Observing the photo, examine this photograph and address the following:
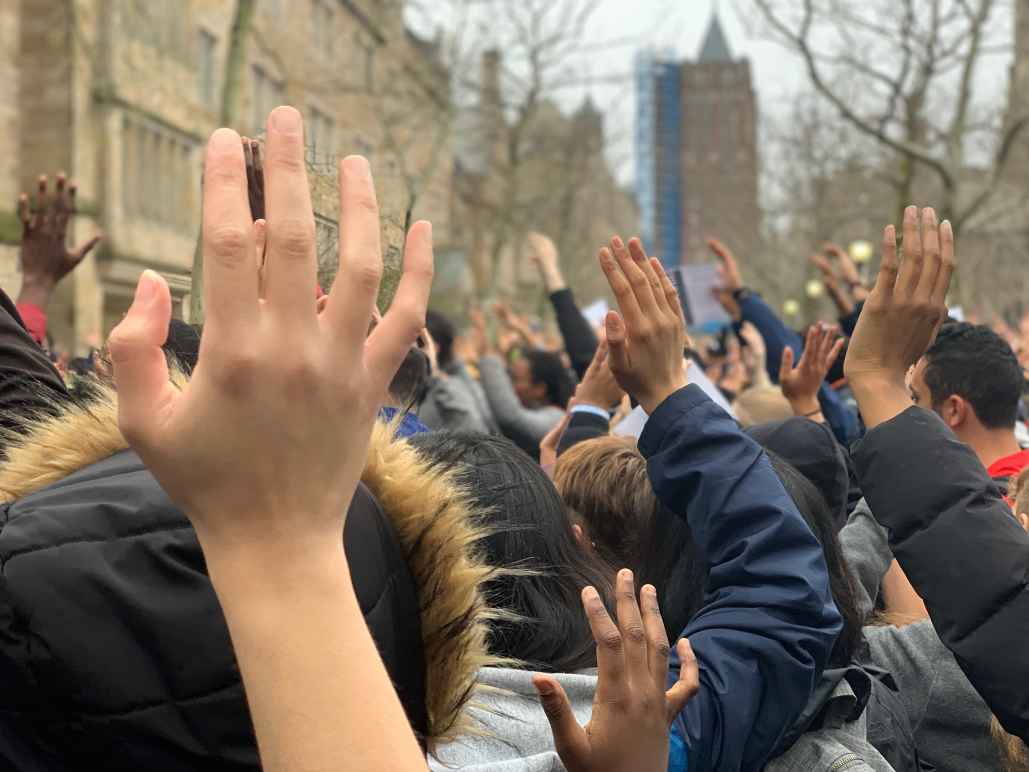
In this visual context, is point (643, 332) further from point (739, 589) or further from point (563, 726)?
point (563, 726)

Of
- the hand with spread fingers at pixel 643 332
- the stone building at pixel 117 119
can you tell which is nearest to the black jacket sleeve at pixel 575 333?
the hand with spread fingers at pixel 643 332

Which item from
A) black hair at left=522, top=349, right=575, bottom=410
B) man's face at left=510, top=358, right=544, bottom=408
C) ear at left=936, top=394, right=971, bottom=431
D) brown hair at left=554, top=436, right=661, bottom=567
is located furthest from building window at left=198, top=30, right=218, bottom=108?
brown hair at left=554, top=436, right=661, bottom=567

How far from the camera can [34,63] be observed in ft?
81.3

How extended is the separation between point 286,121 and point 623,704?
2.85 feet

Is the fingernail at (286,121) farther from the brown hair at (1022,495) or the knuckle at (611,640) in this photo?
the brown hair at (1022,495)

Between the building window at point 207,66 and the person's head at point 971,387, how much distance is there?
27.1 meters

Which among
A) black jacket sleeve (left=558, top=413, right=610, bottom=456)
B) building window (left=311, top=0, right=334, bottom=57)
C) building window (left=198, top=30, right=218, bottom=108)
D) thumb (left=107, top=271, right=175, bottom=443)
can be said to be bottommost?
black jacket sleeve (left=558, top=413, right=610, bottom=456)

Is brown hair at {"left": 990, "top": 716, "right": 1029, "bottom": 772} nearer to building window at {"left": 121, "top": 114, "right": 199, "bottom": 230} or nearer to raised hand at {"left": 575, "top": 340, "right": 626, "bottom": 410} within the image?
raised hand at {"left": 575, "top": 340, "right": 626, "bottom": 410}

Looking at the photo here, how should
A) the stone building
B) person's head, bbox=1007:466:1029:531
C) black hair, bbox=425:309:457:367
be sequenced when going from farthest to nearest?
the stone building, black hair, bbox=425:309:457:367, person's head, bbox=1007:466:1029:531

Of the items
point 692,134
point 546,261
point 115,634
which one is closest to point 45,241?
→ point 546,261

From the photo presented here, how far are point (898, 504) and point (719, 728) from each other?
48 centimetres

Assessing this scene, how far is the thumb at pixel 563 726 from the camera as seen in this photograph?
1.53 meters

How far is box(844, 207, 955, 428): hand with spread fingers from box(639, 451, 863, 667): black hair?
27cm

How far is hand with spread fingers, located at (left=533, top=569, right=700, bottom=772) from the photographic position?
1.58m
